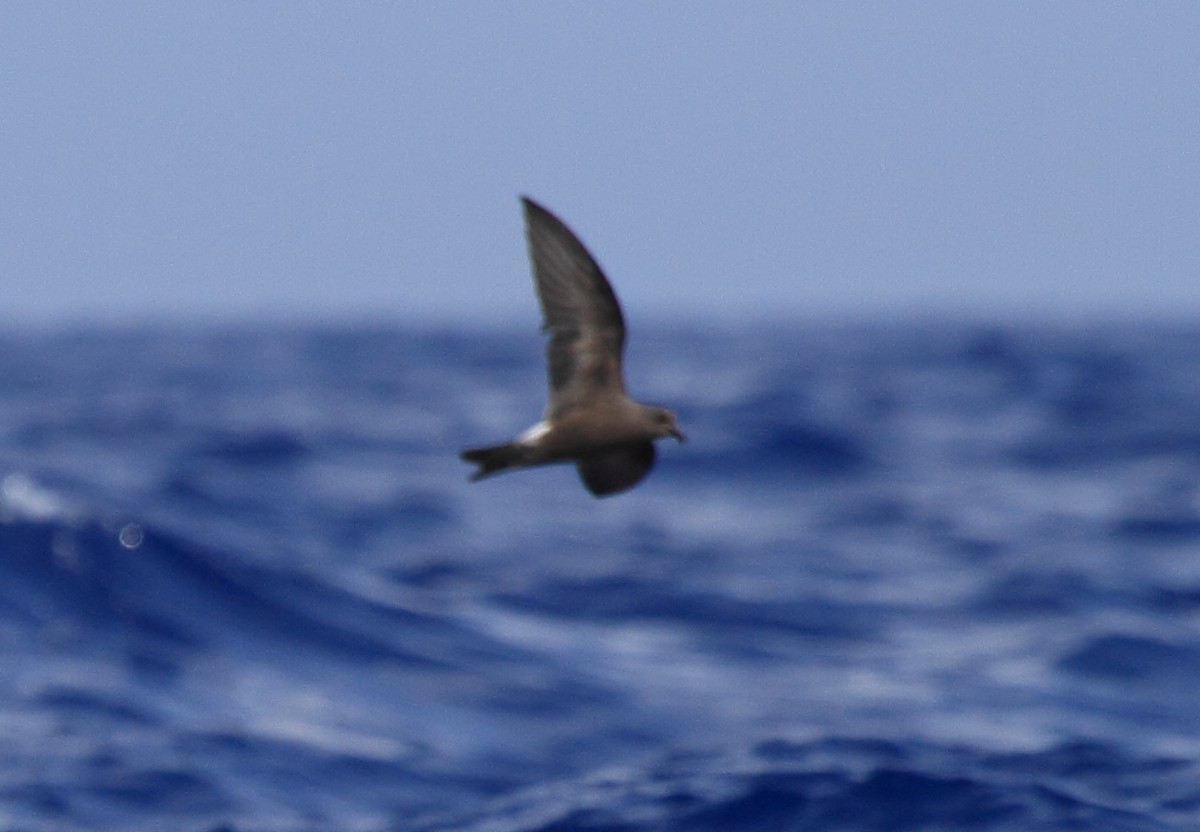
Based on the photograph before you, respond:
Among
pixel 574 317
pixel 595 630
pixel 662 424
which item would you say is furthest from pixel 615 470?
pixel 595 630

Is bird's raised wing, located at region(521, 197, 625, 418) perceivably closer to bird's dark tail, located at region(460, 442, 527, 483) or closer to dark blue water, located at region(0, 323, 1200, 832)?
bird's dark tail, located at region(460, 442, 527, 483)

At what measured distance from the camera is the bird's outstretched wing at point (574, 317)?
20.9ft

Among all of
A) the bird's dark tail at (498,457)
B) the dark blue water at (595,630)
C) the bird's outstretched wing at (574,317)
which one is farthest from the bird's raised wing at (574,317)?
the dark blue water at (595,630)

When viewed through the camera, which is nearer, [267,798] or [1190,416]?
[267,798]

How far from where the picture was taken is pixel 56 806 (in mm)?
11617

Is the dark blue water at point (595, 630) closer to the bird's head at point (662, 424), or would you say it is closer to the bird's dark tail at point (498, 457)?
the bird's head at point (662, 424)

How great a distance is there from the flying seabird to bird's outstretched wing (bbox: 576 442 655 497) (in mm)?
85

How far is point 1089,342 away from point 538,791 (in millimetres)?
59582

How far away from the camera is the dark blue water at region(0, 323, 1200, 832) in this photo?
39.9ft

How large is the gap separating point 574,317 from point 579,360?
14cm

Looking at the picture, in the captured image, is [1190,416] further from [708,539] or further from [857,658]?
[857,658]

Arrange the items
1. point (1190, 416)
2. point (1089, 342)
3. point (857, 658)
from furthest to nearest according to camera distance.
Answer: point (1089, 342), point (1190, 416), point (857, 658)

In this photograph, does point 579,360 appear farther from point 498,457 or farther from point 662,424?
point 498,457

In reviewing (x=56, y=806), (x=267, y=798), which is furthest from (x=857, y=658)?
(x=56, y=806)
